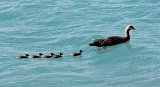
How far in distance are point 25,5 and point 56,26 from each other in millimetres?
5814

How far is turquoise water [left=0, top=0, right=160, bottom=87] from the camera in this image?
2203 centimetres

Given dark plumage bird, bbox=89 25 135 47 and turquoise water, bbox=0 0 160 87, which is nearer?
turquoise water, bbox=0 0 160 87

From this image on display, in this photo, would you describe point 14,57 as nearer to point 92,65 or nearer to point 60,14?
point 92,65

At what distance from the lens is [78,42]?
2762 centimetres

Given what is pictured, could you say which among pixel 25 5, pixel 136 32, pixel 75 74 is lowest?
pixel 75 74

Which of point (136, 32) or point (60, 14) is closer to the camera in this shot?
point (136, 32)

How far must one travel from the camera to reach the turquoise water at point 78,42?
2203 cm

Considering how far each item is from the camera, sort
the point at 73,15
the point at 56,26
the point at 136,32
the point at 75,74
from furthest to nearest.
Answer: the point at 73,15 → the point at 56,26 → the point at 136,32 → the point at 75,74

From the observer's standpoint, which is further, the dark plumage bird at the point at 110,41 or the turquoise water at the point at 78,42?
the dark plumage bird at the point at 110,41

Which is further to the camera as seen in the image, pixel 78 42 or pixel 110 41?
pixel 78 42

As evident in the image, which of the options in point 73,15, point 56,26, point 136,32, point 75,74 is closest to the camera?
point 75,74

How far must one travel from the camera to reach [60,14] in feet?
110

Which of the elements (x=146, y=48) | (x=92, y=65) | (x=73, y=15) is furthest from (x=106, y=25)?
(x=92, y=65)

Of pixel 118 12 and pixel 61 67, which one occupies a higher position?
pixel 118 12
